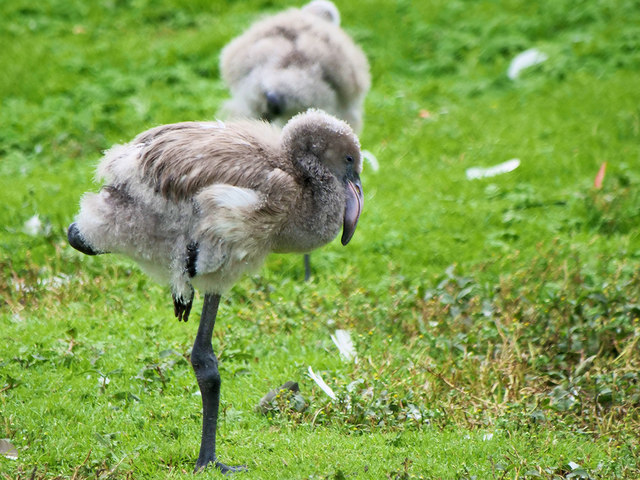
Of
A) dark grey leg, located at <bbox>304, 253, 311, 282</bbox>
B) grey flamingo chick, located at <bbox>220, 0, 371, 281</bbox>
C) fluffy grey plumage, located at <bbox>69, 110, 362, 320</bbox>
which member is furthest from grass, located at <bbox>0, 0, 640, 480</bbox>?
grey flamingo chick, located at <bbox>220, 0, 371, 281</bbox>

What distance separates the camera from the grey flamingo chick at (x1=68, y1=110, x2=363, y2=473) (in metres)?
4.58

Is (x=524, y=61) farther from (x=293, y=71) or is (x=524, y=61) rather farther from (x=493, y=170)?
(x=293, y=71)

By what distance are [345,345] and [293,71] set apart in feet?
9.98

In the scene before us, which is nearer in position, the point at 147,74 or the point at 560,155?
the point at 560,155

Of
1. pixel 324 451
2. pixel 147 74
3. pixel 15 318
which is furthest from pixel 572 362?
pixel 147 74

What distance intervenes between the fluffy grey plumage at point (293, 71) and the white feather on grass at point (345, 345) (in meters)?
2.56

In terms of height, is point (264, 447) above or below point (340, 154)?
below

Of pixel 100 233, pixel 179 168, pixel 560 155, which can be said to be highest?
pixel 179 168

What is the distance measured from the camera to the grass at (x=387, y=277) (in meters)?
5.33

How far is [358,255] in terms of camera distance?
8484 millimetres

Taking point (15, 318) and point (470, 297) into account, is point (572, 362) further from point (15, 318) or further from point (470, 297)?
point (15, 318)

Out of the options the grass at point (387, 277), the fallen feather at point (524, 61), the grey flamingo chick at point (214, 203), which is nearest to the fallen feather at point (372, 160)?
the grass at point (387, 277)

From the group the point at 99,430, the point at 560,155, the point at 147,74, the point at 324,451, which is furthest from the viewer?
the point at 147,74

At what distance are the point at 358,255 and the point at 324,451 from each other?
11.9 feet
